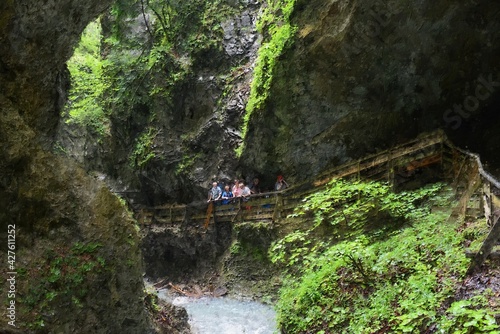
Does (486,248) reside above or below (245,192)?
below

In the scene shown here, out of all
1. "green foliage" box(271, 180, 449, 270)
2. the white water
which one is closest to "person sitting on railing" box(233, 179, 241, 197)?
the white water

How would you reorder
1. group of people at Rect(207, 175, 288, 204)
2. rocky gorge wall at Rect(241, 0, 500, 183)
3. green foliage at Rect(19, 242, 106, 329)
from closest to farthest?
green foliage at Rect(19, 242, 106, 329) → rocky gorge wall at Rect(241, 0, 500, 183) → group of people at Rect(207, 175, 288, 204)

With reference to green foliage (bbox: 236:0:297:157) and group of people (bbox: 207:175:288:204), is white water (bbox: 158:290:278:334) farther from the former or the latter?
green foliage (bbox: 236:0:297:157)

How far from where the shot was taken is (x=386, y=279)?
599 cm

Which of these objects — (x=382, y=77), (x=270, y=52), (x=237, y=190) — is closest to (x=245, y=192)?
(x=237, y=190)

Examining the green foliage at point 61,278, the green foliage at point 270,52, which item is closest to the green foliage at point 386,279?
the green foliage at point 61,278

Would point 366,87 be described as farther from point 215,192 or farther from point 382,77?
point 215,192

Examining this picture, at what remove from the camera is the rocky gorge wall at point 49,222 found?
20.0 ft

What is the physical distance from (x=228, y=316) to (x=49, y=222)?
284 inches

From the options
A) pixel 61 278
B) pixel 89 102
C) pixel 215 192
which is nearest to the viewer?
pixel 61 278

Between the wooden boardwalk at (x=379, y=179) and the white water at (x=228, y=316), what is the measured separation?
114 inches

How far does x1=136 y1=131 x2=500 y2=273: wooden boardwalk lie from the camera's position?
22.5 feet

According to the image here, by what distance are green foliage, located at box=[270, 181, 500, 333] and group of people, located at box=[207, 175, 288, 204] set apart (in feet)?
18.3

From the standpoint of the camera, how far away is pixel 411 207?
7949 mm
